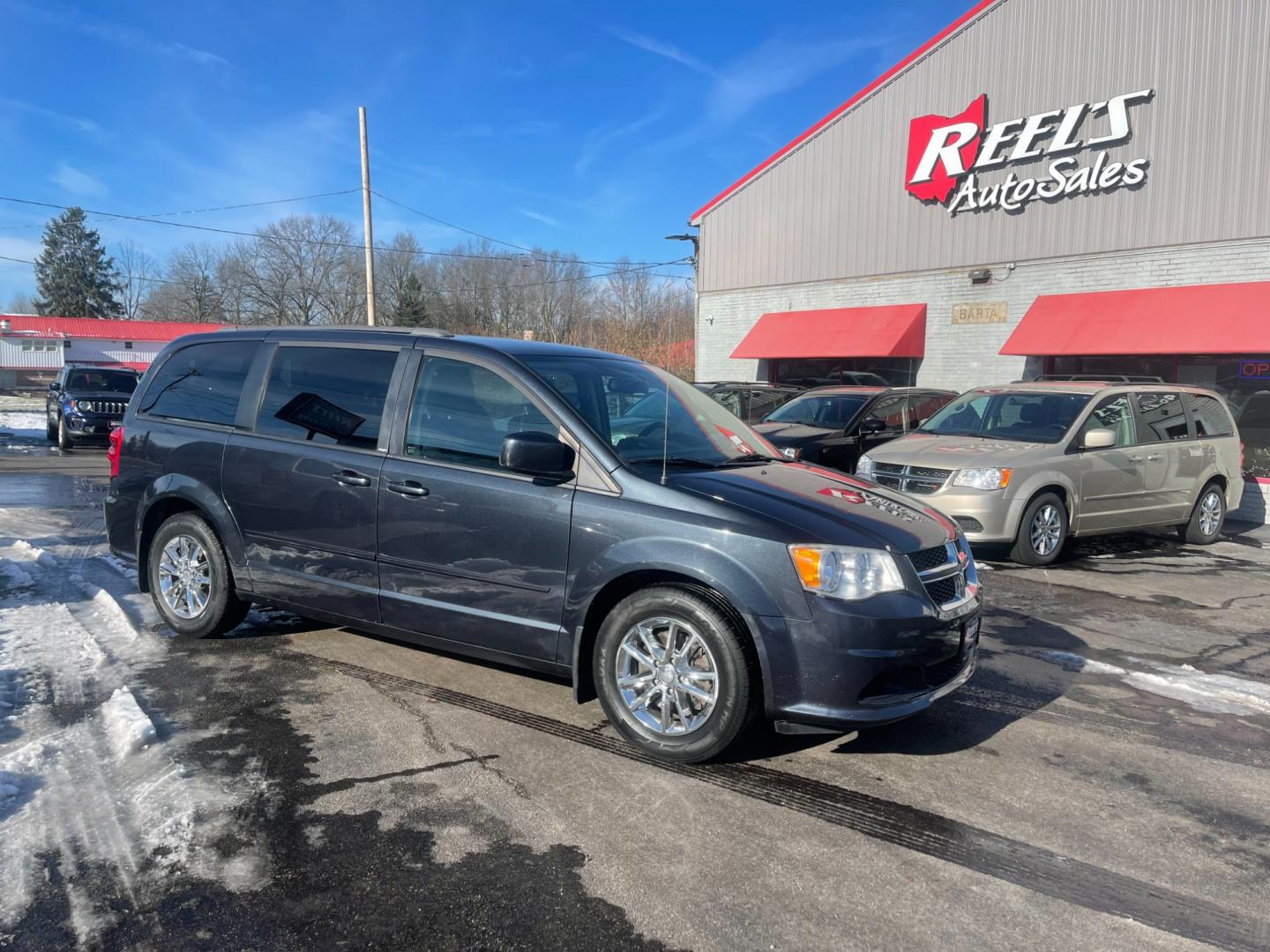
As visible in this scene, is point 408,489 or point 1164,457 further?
point 1164,457

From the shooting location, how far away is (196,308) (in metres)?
75.6

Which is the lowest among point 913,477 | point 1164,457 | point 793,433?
point 913,477

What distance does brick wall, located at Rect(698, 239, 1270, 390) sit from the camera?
14.4 metres

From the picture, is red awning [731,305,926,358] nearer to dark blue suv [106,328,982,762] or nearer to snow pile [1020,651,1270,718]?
snow pile [1020,651,1270,718]

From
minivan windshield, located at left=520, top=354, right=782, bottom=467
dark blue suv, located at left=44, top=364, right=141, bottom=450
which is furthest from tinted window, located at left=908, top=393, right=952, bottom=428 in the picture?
dark blue suv, located at left=44, top=364, right=141, bottom=450

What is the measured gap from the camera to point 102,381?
760 inches

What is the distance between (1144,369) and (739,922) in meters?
15.6

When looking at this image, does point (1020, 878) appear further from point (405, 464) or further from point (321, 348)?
point (321, 348)

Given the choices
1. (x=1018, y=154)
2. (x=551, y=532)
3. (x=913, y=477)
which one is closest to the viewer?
(x=551, y=532)

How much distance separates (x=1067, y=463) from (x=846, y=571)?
18.8ft

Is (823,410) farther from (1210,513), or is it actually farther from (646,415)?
(646,415)

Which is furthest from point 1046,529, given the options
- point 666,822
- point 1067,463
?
point 666,822

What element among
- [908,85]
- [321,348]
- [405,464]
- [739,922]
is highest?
[908,85]

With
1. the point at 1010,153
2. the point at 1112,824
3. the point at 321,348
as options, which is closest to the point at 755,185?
the point at 1010,153
